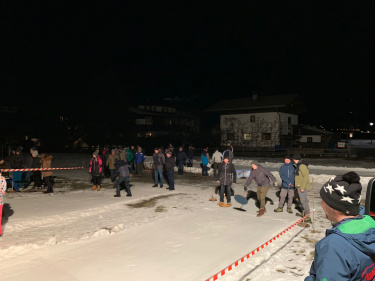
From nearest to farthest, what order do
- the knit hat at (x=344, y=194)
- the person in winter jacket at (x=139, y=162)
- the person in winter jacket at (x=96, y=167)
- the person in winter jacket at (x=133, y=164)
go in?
the knit hat at (x=344, y=194)
the person in winter jacket at (x=96, y=167)
the person in winter jacket at (x=139, y=162)
the person in winter jacket at (x=133, y=164)

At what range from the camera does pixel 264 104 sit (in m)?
50.4

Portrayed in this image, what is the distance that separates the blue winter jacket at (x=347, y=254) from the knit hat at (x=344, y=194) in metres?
0.16

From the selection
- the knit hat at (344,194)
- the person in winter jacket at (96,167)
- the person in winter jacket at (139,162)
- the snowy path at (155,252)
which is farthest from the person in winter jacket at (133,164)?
the knit hat at (344,194)

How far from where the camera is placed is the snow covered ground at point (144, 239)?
4.80 m

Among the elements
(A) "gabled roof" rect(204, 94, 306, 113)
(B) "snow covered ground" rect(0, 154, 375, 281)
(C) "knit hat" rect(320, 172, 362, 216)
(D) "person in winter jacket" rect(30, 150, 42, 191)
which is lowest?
(B) "snow covered ground" rect(0, 154, 375, 281)

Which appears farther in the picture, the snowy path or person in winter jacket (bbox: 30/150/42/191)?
person in winter jacket (bbox: 30/150/42/191)

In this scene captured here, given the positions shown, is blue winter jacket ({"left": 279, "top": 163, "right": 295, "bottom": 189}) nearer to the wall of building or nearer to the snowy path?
the snowy path

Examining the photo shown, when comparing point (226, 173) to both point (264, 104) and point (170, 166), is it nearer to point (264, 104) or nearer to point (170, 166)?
point (170, 166)

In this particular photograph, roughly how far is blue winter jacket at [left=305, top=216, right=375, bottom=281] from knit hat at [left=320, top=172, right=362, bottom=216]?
162 mm

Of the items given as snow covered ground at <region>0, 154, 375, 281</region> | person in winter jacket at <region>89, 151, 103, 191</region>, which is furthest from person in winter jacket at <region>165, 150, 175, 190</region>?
person in winter jacket at <region>89, 151, 103, 191</region>

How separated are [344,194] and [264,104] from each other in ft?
166

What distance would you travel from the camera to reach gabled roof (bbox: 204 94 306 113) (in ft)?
160

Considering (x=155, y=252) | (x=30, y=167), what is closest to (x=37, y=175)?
(x=30, y=167)

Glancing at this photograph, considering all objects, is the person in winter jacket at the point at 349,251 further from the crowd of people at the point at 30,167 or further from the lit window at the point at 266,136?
the lit window at the point at 266,136
